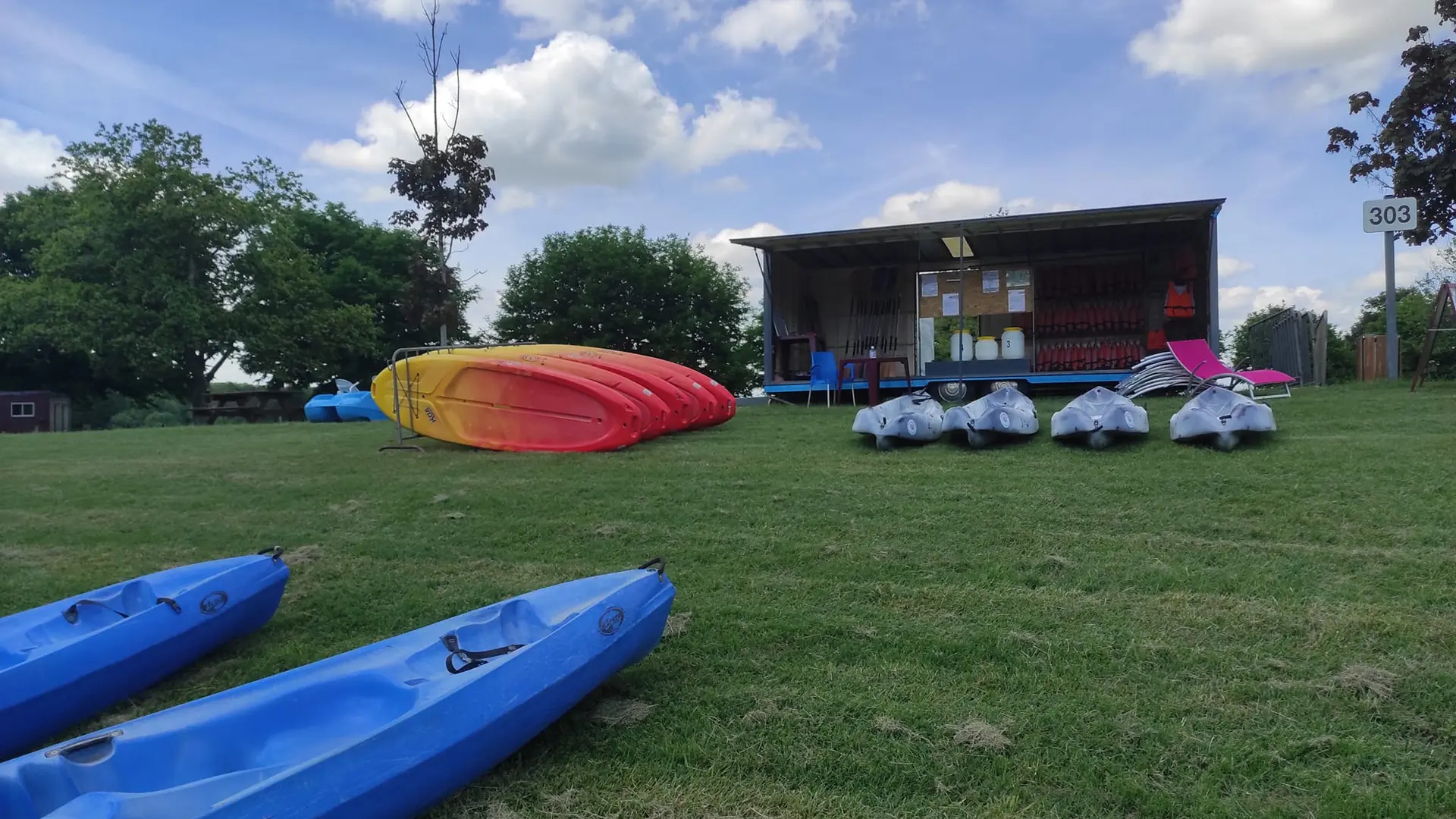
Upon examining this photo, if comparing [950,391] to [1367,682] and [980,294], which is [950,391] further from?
[1367,682]

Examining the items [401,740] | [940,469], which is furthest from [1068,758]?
[940,469]

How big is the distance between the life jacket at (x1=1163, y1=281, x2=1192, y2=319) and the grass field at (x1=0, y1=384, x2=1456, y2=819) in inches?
263

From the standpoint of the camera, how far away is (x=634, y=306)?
97.8 feet

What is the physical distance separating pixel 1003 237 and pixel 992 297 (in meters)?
1.11

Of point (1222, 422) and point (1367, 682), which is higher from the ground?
point (1222, 422)

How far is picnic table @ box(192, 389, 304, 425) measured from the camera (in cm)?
1900

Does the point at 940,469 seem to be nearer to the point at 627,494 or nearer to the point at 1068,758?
the point at 627,494

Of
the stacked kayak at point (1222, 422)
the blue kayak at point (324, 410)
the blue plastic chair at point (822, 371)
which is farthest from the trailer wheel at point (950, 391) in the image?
the blue kayak at point (324, 410)

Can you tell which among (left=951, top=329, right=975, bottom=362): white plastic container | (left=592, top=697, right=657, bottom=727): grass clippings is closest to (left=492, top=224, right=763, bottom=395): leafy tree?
(left=951, top=329, right=975, bottom=362): white plastic container

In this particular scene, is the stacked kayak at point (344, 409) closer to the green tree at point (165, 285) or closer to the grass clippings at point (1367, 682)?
the green tree at point (165, 285)

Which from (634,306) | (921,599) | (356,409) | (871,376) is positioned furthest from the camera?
(634,306)

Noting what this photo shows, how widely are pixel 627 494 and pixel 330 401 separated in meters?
10.8

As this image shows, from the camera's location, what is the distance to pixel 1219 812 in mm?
2207

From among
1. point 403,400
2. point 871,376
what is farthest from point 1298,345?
point 403,400
